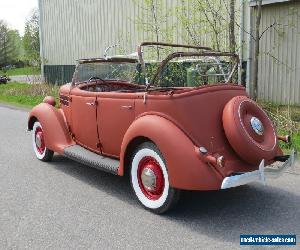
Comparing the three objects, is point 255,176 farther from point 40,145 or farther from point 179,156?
point 40,145

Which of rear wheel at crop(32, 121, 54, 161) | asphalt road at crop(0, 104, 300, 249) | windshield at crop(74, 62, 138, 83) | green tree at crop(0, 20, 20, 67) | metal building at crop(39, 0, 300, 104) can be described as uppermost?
green tree at crop(0, 20, 20, 67)

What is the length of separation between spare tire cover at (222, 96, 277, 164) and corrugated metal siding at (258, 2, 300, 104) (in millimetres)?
6438

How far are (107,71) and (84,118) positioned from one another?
911mm

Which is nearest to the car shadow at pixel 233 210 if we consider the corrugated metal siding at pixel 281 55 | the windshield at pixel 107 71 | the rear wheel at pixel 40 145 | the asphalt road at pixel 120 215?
the asphalt road at pixel 120 215

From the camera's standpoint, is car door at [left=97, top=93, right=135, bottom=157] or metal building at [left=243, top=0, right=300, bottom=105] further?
metal building at [left=243, top=0, right=300, bottom=105]

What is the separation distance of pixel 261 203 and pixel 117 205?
1488 millimetres

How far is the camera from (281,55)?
10352mm

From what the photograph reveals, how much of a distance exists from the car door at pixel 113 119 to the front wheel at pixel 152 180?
420 mm

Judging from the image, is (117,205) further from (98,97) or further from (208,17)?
(208,17)

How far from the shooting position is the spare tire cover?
3814 mm

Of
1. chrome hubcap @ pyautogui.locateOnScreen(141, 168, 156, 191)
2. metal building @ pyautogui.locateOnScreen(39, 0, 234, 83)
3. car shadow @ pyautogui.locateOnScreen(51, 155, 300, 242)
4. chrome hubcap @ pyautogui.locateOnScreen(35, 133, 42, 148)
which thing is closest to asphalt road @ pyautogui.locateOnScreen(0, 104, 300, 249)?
car shadow @ pyautogui.locateOnScreen(51, 155, 300, 242)

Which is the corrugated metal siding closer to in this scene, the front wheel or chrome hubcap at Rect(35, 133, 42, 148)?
chrome hubcap at Rect(35, 133, 42, 148)

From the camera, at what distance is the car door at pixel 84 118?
5.05 meters

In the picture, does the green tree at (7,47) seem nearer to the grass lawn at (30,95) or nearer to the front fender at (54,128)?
the grass lawn at (30,95)
